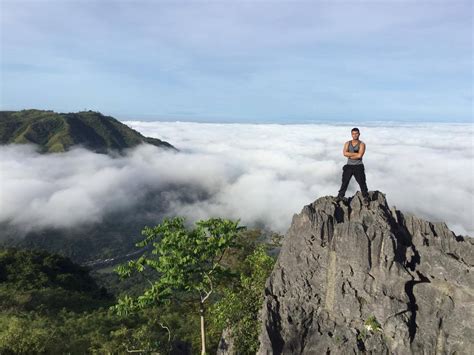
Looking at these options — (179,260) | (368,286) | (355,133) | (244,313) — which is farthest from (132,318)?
(355,133)

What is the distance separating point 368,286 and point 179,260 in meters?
12.0

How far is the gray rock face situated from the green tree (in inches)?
178

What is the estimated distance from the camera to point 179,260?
24.2 metres

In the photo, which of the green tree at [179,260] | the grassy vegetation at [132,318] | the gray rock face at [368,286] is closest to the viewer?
the gray rock face at [368,286]

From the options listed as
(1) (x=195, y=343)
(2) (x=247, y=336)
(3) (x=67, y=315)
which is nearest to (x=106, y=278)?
(3) (x=67, y=315)

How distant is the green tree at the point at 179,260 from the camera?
79.6 feet

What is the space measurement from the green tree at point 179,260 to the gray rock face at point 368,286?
14.9ft

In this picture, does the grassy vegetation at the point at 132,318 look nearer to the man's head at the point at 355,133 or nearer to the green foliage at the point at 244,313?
the green foliage at the point at 244,313

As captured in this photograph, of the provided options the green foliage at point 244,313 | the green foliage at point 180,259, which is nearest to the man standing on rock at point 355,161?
the green foliage at point 180,259

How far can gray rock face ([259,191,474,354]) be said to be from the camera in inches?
878

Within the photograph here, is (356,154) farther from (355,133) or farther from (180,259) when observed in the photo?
(180,259)

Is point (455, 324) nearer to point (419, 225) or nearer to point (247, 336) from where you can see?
point (419, 225)

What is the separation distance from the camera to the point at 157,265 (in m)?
24.4

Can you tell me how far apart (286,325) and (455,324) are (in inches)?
390
